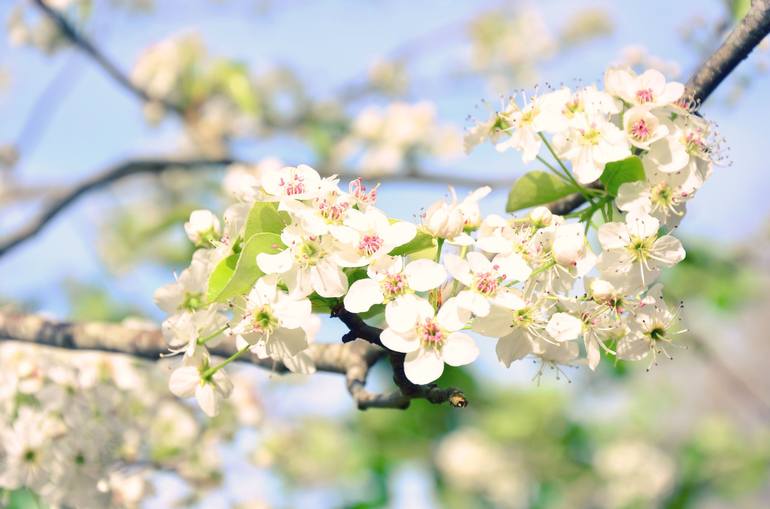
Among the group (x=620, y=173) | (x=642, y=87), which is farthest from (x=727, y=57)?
(x=620, y=173)

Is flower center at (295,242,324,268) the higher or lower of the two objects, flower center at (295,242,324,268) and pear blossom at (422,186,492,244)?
the lower

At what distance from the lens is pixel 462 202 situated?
1.12m

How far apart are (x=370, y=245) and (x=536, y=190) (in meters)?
0.35

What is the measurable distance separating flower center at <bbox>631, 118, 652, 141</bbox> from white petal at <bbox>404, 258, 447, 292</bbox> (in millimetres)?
348

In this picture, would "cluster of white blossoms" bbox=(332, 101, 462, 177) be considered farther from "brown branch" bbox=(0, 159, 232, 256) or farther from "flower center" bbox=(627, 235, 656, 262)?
"flower center" bbox=(627, 235, 656, 262)

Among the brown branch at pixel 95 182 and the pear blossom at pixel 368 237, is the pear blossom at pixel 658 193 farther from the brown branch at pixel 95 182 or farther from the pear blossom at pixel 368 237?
the brown branch at pixel 95 182

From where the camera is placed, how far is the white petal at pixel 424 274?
0.94m

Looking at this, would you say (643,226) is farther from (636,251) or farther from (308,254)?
(308,254)

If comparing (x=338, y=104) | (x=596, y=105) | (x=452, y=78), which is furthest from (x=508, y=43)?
(x=596, y=105)

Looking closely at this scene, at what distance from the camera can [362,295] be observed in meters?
0.93

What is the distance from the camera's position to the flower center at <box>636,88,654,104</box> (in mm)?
1105

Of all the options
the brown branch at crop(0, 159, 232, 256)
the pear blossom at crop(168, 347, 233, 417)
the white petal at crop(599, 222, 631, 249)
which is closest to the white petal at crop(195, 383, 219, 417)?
the pear blossom at crop(168, 347, 233, 417)

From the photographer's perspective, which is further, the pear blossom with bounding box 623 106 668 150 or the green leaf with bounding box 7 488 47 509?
the green leaf with bounding box 7 488 47 509

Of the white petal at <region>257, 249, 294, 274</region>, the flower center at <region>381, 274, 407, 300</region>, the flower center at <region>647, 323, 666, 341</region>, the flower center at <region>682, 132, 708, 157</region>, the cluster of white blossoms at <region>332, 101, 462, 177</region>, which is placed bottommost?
the cluster of white blossoms at <region>332, 101, 462, 177</region>
